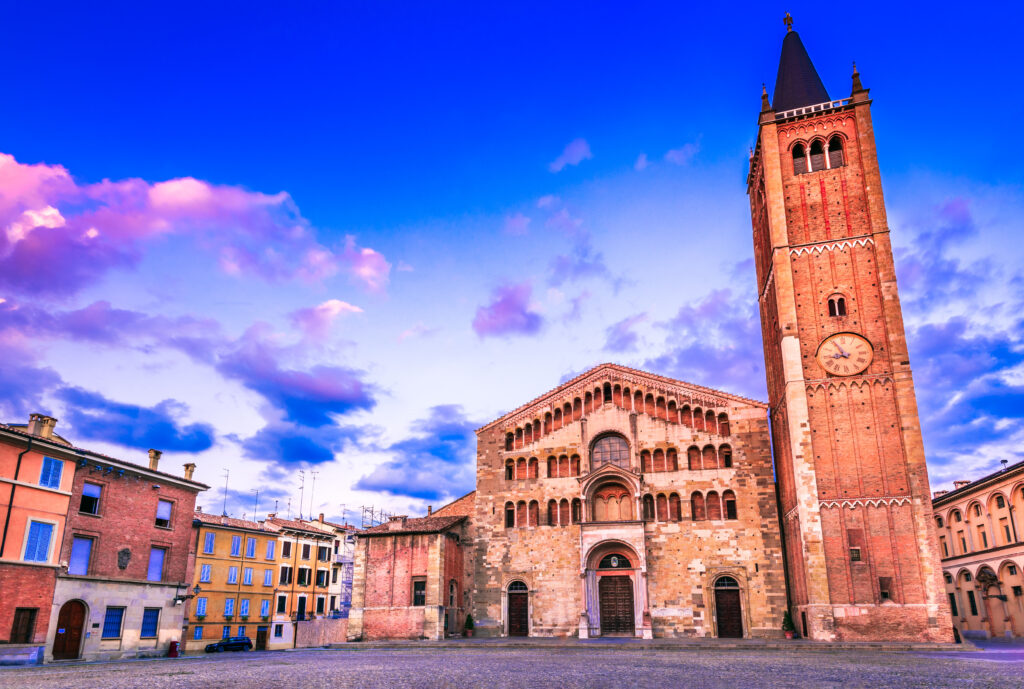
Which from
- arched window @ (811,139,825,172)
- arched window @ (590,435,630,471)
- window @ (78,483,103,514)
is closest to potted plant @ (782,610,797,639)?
arched window @ (590,435,630,471)

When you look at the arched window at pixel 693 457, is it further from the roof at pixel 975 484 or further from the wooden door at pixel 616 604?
the roof at pixel 975 484

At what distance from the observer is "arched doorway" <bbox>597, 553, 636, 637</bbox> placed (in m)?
37.7

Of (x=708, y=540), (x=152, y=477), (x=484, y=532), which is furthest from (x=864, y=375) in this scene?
(x=152, y=477)

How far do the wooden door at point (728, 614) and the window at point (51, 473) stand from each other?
32528mm

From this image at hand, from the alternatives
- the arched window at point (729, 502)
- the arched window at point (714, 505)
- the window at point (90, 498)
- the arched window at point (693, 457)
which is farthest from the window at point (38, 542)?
the arched window at point (729, 502)

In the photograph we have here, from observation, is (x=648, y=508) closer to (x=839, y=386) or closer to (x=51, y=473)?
(x=839, y=386)

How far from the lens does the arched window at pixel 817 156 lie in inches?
1563

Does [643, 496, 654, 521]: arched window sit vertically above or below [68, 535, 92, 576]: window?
above

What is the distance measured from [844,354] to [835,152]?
12327 mm

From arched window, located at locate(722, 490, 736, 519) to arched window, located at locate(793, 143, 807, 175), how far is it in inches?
738

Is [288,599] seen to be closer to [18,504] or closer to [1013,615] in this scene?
[18,504]

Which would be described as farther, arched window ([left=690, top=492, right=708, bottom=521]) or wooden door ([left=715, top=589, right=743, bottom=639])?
arched window ([left=690, top=492, right=708, bottom=521])

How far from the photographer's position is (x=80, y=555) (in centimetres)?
3206

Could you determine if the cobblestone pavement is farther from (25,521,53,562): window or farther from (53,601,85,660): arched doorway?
(53,601,85,660): arched doorway
